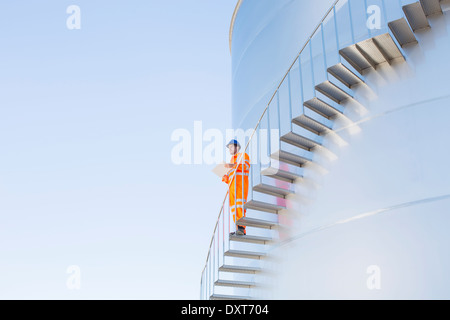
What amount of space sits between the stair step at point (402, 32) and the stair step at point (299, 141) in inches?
75.9

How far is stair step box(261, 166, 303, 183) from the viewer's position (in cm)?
790

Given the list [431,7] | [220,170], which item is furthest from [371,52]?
[220,170]

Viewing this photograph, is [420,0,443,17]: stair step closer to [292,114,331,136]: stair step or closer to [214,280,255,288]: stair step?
[292,114,331,136]: stair step

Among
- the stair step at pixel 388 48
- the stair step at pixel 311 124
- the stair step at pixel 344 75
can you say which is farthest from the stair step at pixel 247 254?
the stair step at pixel 388 48

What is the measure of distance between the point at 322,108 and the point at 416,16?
1.83 metres

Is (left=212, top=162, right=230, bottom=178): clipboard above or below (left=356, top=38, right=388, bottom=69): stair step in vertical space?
below

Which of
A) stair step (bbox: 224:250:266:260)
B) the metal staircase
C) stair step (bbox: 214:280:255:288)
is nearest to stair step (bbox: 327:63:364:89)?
the metal staircase

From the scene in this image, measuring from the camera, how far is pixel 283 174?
8023 millimetres

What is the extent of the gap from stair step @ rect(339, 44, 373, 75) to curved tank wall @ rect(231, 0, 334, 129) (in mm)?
1308

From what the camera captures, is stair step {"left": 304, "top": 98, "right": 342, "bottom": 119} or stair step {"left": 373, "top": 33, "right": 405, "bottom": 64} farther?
stair step {"left": 304, "top": 98, "right": 342, "bottom": 119}

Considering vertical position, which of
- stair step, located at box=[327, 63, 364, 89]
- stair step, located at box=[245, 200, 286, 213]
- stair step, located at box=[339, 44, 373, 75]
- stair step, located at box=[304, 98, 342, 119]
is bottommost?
stair step, located at box=[245, 200, 286, 213]

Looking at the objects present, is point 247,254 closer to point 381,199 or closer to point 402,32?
point 381,199

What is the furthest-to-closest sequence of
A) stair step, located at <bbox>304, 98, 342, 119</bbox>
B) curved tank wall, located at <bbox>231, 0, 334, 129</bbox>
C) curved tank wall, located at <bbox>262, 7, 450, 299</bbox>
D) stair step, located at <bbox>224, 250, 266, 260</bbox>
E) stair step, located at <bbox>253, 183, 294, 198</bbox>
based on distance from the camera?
curved tank wall, located at <bbox>231, 0, 334, 129</bbox>
stair step, located at <bbox>224, 250, 266, 260</bbox>
stair step, located at <bbox>253, 183, 294, 198</bbox>
stair step, located at <bbox>304, 98, 342, 119</bbox>
curved tank wall, located at <bbox>262, 7, 450, 299</bbox>
